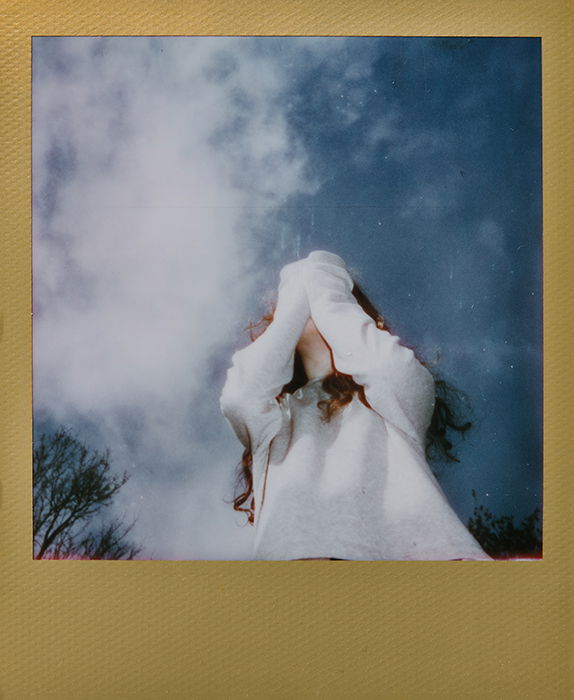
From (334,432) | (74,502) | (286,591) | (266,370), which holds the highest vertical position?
(266,370)

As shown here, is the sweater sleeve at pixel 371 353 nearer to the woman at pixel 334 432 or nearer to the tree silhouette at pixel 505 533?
the woman at pixel 334 432

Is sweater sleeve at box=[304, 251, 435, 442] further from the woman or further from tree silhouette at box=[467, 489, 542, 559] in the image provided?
tree silhouette at box=[467, 489, 542, 559]

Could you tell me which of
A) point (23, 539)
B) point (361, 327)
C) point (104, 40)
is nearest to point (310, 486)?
point (361, 327)

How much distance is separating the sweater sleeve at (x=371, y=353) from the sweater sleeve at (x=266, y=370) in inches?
1.8

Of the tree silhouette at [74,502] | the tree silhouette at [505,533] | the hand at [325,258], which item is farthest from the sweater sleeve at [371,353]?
the tree silhouette at [74,502]

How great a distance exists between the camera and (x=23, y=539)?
183 cm

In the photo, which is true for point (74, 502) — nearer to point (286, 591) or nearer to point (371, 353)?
point (286, 591)

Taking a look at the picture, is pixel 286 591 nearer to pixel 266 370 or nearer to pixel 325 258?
pixel 266 370

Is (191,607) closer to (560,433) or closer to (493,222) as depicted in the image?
(560,433)

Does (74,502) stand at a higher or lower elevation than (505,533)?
higher

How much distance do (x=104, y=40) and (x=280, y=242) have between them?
2.11ft

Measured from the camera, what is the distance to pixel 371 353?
1.80 m

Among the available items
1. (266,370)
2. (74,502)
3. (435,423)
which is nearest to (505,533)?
(435,423)

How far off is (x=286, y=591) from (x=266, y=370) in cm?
53
